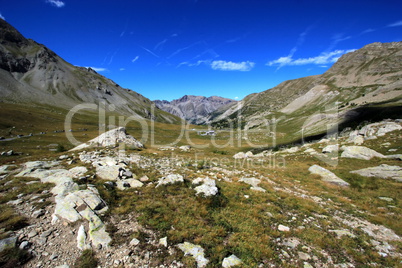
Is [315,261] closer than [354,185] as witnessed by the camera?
Yes

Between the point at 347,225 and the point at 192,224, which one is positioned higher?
the point at 192,224

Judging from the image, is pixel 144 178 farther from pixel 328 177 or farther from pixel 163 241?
pixel 328 177

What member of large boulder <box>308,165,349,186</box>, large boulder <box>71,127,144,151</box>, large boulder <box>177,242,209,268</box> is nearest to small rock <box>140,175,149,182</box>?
large boulder <box>177,242,209,268</box>

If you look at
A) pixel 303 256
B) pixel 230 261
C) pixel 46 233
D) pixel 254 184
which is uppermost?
pixel 46 233

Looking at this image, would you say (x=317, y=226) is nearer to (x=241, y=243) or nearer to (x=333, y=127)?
(x=241, y=243)

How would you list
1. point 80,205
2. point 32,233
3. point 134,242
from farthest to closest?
point 80,205 → point 134,242 → point 32,233

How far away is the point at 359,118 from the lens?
93062 mm

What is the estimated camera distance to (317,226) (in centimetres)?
1121

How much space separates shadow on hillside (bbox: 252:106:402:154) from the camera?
265 ft

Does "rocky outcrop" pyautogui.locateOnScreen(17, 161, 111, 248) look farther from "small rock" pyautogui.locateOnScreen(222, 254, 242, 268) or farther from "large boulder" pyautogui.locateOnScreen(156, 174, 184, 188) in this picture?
"small rock" pyautogui.locateOnScreen(222, 254, 242, 268)

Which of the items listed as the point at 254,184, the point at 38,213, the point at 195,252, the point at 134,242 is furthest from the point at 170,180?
the point at 254,184

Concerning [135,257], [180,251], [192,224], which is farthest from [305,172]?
[135,257]

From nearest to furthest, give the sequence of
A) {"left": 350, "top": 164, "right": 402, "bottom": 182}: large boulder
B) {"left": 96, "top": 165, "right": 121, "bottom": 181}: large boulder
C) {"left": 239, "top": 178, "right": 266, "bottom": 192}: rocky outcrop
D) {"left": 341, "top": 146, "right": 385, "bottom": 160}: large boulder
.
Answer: {"left": 96, "top": 165, "right": 121, "bottom": 181}: large boulder → {"left": 239, "top": 178, "right": 266, "bottom": 192}: rocky outcrop → {"left": 350, "top": 164, "right": 402, "bottom": 182}: large boulder → {"left": 341, "top": 146, "right": 385, "bottom": 160}: large boulder

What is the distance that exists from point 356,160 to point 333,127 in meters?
79.9
